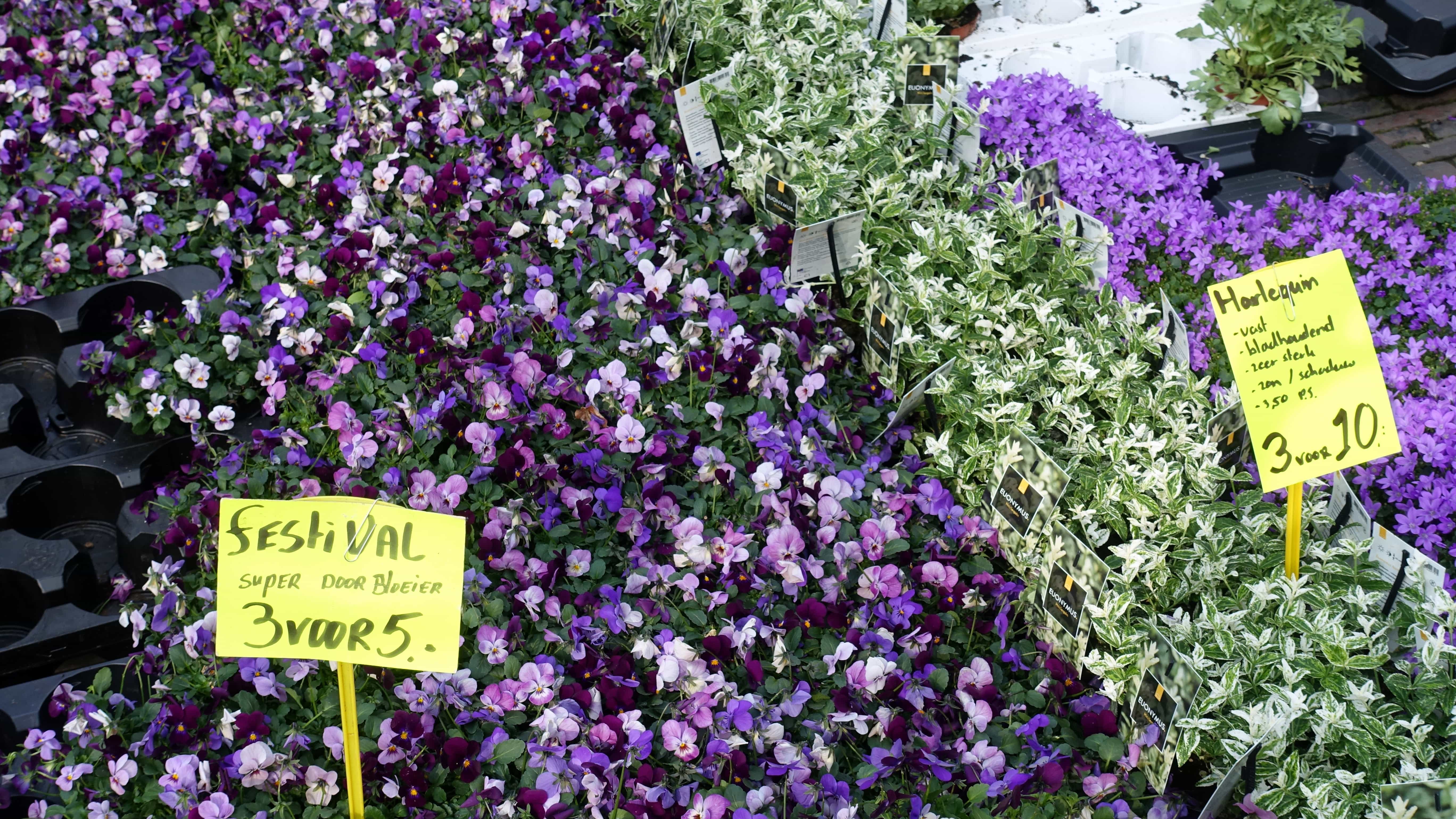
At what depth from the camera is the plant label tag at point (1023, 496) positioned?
2.38 m

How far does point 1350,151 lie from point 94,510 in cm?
448

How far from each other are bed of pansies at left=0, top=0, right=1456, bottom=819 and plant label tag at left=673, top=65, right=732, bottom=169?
57 millimetres

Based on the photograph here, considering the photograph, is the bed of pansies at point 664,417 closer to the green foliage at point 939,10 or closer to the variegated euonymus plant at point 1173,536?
the variegated euonymus plant at point 1173,536

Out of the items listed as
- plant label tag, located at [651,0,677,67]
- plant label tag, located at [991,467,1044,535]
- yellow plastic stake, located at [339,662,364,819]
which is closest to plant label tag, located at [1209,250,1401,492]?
plant label tag, located at [991,467,1044,535]

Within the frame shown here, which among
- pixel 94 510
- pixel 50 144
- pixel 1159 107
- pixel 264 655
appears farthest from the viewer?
pixel 1159 107

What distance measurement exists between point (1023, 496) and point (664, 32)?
7.32ft

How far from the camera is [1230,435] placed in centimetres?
258

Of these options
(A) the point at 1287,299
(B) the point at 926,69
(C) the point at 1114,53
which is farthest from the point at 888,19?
(A) the point at 1287,299

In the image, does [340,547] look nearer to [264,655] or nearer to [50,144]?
[264,655]

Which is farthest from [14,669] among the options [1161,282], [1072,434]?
[1161,282]

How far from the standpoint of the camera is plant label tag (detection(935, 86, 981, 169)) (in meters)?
3.46

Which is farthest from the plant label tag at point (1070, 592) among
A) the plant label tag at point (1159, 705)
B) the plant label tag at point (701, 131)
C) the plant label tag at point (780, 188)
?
the plant label tag at point (701, 131)

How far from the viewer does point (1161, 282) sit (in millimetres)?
3619

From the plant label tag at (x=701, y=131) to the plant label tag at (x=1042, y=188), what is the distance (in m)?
0.97
